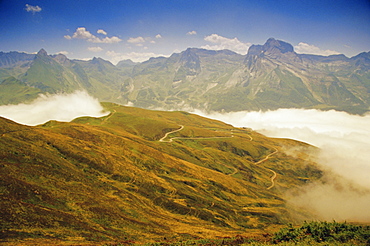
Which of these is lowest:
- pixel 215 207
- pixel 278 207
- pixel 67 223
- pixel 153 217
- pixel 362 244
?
pixel 278 207

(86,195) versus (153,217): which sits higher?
(86,195)

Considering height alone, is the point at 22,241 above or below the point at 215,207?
above

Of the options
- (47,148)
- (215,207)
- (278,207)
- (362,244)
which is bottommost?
(278,207)

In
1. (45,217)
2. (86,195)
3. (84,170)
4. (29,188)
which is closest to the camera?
(45,217)

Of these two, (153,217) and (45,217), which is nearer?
(45,217)

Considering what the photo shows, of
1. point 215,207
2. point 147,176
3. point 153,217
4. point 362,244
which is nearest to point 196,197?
point 215,207

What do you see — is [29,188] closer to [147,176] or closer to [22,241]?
[22,241]

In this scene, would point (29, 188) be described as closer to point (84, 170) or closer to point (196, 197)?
point (84, 170)

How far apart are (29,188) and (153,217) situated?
47872mm

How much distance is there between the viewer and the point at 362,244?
4656 centimetres

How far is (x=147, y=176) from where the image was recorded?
13288 cm

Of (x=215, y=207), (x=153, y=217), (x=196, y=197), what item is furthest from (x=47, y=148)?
(x=215, y=207)

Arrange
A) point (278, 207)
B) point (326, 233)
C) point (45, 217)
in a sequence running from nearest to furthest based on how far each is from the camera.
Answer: point (326, 233)
point (45, 217)
point (278, 207)

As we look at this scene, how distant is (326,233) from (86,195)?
269ft
